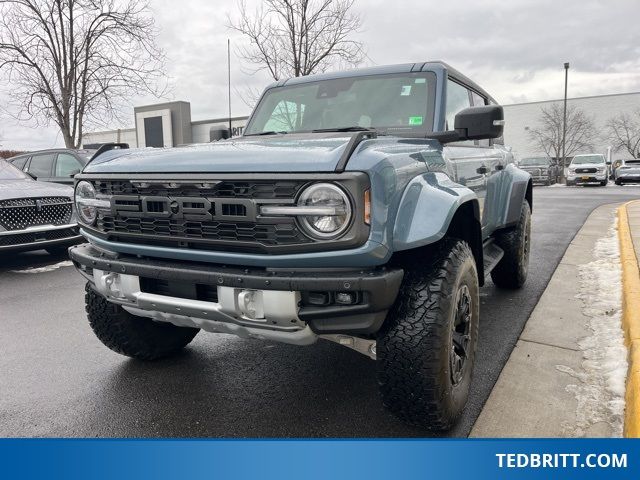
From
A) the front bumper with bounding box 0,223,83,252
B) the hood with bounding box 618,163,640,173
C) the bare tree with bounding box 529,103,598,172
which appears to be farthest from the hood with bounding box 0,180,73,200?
the bare tree with bounding box 529,103,598,172

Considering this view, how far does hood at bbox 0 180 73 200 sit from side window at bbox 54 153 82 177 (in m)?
1.63

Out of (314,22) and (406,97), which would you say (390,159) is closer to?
(406,97)

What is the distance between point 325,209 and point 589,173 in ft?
A: 83.7

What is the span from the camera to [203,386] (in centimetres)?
303

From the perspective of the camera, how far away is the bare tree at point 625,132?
1753 inches

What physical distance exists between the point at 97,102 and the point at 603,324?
589 inches

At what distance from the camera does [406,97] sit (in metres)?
3.30

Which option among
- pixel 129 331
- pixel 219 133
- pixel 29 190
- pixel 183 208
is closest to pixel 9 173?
pixel 29 190

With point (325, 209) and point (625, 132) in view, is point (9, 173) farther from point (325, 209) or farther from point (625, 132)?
point (625, 132)

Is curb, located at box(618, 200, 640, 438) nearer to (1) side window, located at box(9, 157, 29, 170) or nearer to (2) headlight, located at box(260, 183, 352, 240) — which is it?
(2) headlight, located at box(260, 183, 352, 240)

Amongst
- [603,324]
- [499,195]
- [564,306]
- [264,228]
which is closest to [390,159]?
[264,228]

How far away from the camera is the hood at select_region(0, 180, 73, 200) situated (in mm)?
6402

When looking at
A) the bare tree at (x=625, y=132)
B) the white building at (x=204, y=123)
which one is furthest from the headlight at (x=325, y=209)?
the bare tree at (x=625, y=132)

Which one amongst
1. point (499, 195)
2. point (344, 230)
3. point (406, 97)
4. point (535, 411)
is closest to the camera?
point (344, 230)
